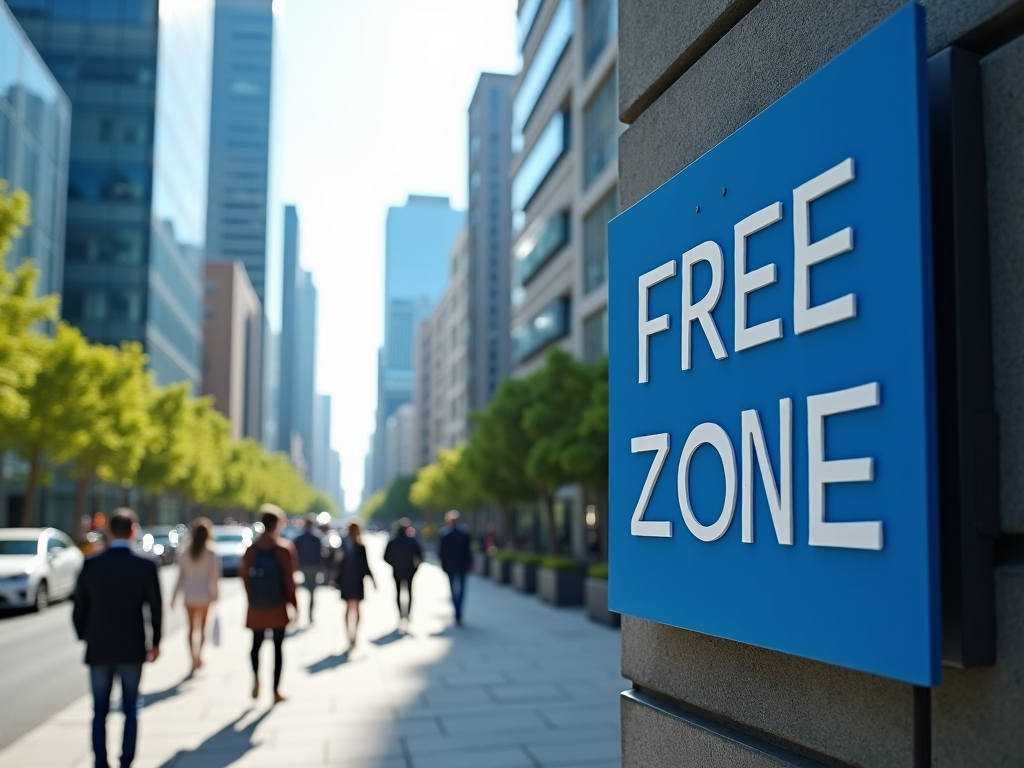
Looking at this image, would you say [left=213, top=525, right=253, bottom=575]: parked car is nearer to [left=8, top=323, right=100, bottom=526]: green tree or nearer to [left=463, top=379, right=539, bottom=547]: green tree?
[left=8, top=323, right=100, bottom=526]: green tree

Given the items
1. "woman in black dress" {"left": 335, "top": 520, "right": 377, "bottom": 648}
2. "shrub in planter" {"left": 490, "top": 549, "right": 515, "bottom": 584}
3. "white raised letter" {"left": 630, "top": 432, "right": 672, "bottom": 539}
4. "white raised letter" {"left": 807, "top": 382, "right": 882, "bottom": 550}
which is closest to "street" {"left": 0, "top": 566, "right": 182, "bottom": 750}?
"woman in black dress" {"left": 335, "top": 520, "right": 377, "bottom": 648}

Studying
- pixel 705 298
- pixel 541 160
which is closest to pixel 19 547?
pixel 705 298

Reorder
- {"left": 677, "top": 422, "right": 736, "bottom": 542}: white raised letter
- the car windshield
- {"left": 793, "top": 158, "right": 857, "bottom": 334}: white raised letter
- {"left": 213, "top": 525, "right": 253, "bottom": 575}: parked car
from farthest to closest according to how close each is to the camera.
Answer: {"left": 213, "top": 525, "right": 253, "bottom": 575}: parked car, the car windshield, {"left": 677, "top": 422, "right": 736, "bottom": 542}: white raised letter, {"left": 793, "top": 158, "right": 857, "bottom": 334}: white raised letter

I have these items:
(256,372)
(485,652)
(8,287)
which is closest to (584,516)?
(8,287)

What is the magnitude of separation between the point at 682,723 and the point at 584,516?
35.7 meters

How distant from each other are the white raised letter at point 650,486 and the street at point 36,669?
23.8ft

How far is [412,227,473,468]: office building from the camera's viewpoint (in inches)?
3698

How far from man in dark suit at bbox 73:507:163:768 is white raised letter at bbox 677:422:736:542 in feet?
16.4

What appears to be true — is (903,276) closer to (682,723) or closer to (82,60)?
(682,723)

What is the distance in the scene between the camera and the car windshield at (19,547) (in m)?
21.1

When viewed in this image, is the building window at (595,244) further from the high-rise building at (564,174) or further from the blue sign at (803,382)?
the blue sign at (803,382)

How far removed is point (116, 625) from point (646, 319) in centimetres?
500

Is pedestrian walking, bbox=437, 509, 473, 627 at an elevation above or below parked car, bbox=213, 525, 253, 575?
above

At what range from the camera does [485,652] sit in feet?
45.8
